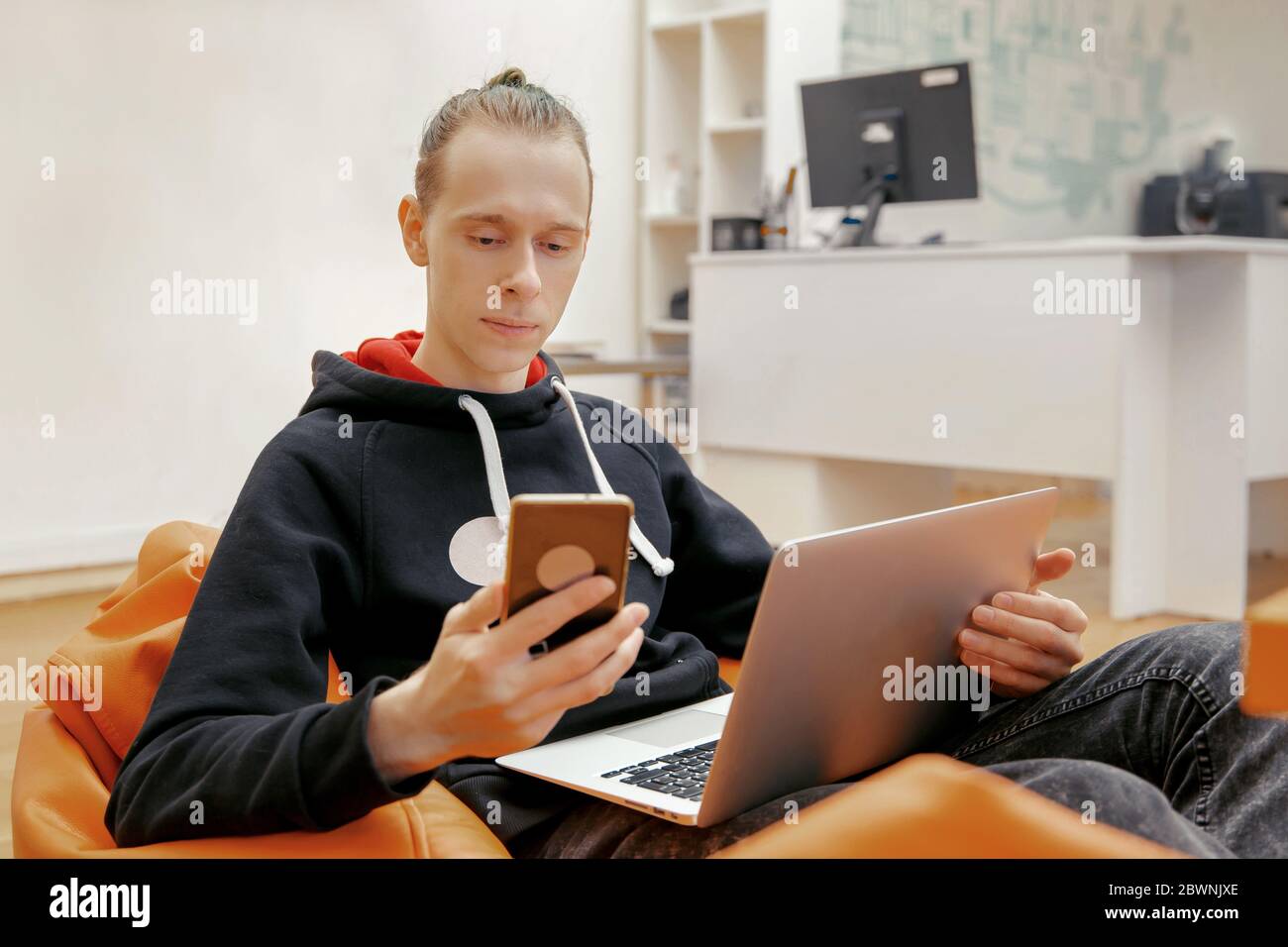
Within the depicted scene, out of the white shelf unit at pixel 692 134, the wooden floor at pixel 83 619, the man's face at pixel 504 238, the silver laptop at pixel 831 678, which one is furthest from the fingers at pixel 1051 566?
the white shelf unit at pixel 692 134

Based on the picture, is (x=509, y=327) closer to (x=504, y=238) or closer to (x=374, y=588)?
(x=504, y=238)

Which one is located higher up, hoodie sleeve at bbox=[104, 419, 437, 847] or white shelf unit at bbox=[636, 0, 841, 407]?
white shelf unit at bbox=[636, 0, 841, 407]

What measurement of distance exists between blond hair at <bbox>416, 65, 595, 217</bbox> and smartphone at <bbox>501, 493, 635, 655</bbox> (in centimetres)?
49

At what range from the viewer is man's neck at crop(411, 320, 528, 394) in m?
1.18

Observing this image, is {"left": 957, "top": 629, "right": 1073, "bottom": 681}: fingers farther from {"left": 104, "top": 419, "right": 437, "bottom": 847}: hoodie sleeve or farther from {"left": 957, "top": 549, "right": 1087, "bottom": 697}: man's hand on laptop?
{"left": 104, "top": 419, "right": 437, "bottom": 847}: hoodie sleeve

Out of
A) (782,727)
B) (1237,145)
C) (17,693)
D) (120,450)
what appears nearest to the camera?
(782,727)

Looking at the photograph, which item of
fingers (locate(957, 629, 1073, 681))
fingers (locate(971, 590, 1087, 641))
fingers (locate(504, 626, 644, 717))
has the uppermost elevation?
fingers (locate(504, 626, 644, 717))

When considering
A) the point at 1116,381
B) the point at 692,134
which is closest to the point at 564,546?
the point at 1116,381

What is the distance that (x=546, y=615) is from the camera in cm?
71

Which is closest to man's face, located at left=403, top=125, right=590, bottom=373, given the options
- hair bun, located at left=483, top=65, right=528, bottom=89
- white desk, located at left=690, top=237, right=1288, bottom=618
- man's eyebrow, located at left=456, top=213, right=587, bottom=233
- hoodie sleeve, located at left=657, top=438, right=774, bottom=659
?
man's eyebrow, located at left=456, top=213, right=587, bottom=233
